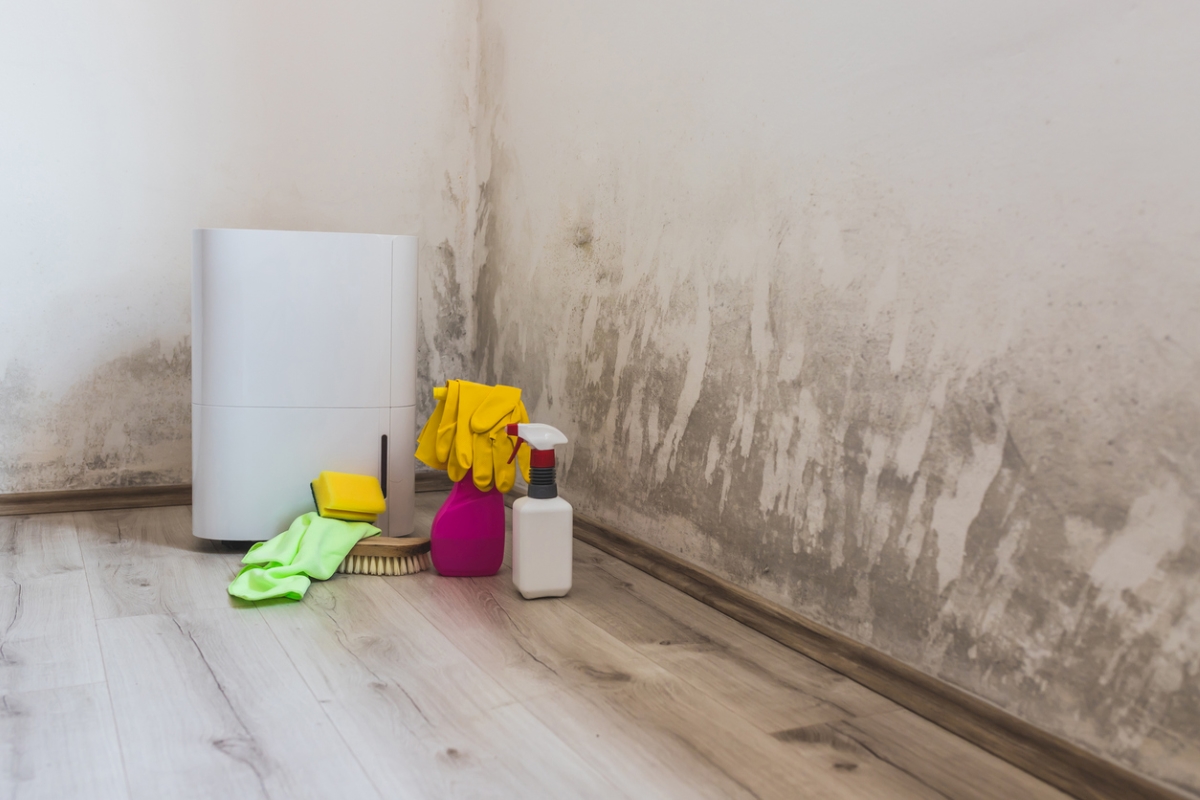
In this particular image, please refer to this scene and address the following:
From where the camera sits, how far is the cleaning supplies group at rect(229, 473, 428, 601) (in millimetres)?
1364

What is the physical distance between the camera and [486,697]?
1000 millimetres

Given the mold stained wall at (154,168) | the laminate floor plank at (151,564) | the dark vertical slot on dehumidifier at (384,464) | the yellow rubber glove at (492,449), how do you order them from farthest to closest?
the mold stained wall at (154,168), the dark vertical slot on dehumidifier at (384,464), the yellow rubber glove at (492,449), the laminate floor plank at (151,564)

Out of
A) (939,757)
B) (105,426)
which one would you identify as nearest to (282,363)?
(105,426)

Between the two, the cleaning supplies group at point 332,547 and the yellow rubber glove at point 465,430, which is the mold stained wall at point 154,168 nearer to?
the cleaning supplies group at point 332,547

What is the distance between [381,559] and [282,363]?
37 centimetres

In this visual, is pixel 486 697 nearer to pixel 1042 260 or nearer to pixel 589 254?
pixel 1042 260

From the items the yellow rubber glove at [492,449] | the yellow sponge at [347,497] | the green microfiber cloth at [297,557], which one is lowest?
the green microfiber cloth at [297,557]

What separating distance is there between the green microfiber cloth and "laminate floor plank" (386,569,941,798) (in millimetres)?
179

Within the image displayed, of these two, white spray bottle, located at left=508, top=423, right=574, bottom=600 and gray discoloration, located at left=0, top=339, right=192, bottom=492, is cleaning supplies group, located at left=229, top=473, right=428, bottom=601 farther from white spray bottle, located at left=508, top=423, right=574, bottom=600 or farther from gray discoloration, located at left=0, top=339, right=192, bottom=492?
gray discoloration, located at left=0, top=339, right=192, bottom=492

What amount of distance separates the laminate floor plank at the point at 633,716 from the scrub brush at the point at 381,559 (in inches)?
5.9

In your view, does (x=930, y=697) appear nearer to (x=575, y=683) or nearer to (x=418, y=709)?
(x=575, y=683)

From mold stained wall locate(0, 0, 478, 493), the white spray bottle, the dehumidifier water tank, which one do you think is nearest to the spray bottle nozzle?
the white spray bottle

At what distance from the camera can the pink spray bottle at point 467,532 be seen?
145cm

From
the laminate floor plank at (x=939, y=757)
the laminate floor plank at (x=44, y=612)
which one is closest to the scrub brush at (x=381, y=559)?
the laminate floor plank at (x=44, y=612)
